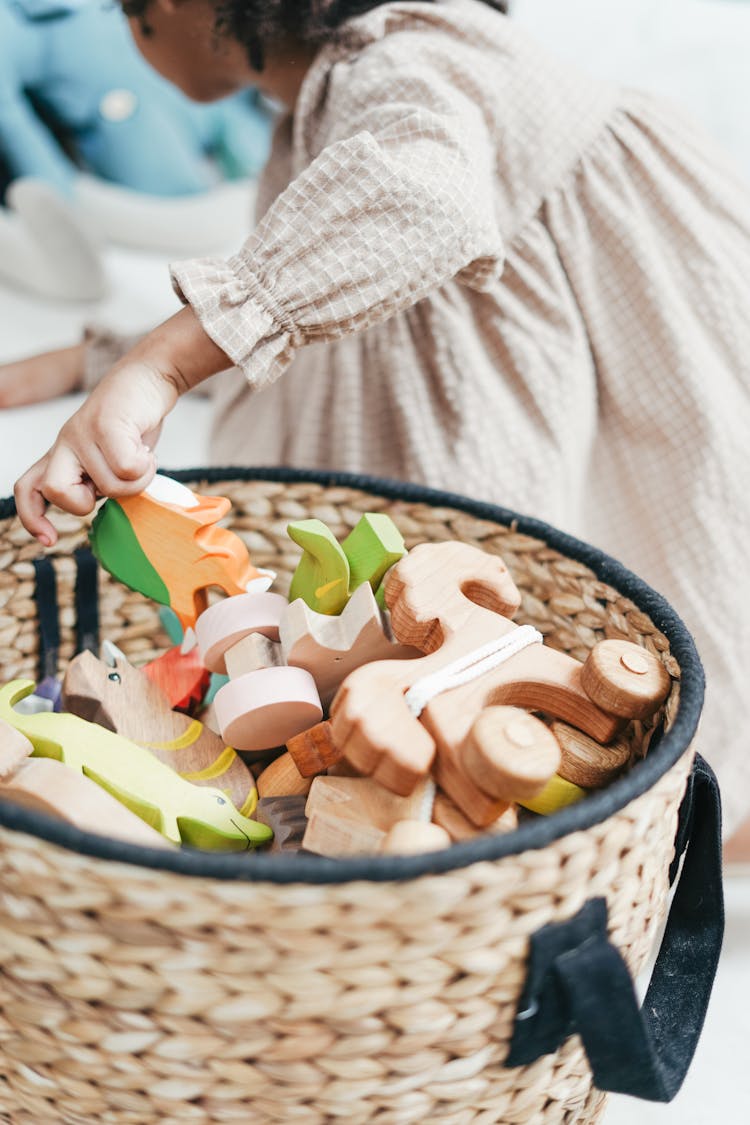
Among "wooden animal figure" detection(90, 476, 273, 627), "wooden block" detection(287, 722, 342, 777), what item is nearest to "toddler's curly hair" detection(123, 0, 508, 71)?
"wooden animal figure" detection(90, 476, 273, 627)

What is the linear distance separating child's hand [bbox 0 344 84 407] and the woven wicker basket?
599 millimetres

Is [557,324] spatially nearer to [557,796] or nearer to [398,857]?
[557,796]

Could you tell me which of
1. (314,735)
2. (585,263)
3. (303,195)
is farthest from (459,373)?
(314,735)

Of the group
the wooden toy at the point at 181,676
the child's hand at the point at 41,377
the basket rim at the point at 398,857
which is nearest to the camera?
the basket rim at the point at 398,857

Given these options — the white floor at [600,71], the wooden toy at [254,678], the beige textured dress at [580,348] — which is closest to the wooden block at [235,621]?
the wooden toy at [254,678]

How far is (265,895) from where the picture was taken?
0.27 meters

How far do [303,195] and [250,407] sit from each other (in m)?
0.35

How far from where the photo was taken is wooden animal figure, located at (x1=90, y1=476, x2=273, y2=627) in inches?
17.8

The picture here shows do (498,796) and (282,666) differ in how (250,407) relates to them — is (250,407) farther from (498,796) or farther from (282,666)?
(498,796)

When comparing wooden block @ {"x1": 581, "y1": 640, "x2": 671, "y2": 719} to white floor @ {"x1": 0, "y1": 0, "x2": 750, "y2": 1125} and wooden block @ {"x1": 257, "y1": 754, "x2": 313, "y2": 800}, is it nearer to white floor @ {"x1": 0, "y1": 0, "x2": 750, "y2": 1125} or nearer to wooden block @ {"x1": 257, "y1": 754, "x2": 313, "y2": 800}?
wooden block @ {"x1": 257, "y1": 754, "x2": 313, "y2": 800}

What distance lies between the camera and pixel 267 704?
1.35 ft

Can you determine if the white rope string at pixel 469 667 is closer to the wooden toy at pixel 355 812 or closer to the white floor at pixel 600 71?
the wooden toy at pixel 355 812

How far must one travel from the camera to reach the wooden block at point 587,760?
40 centimetres

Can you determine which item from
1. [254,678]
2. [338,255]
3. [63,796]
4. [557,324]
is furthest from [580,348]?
[63,796]
